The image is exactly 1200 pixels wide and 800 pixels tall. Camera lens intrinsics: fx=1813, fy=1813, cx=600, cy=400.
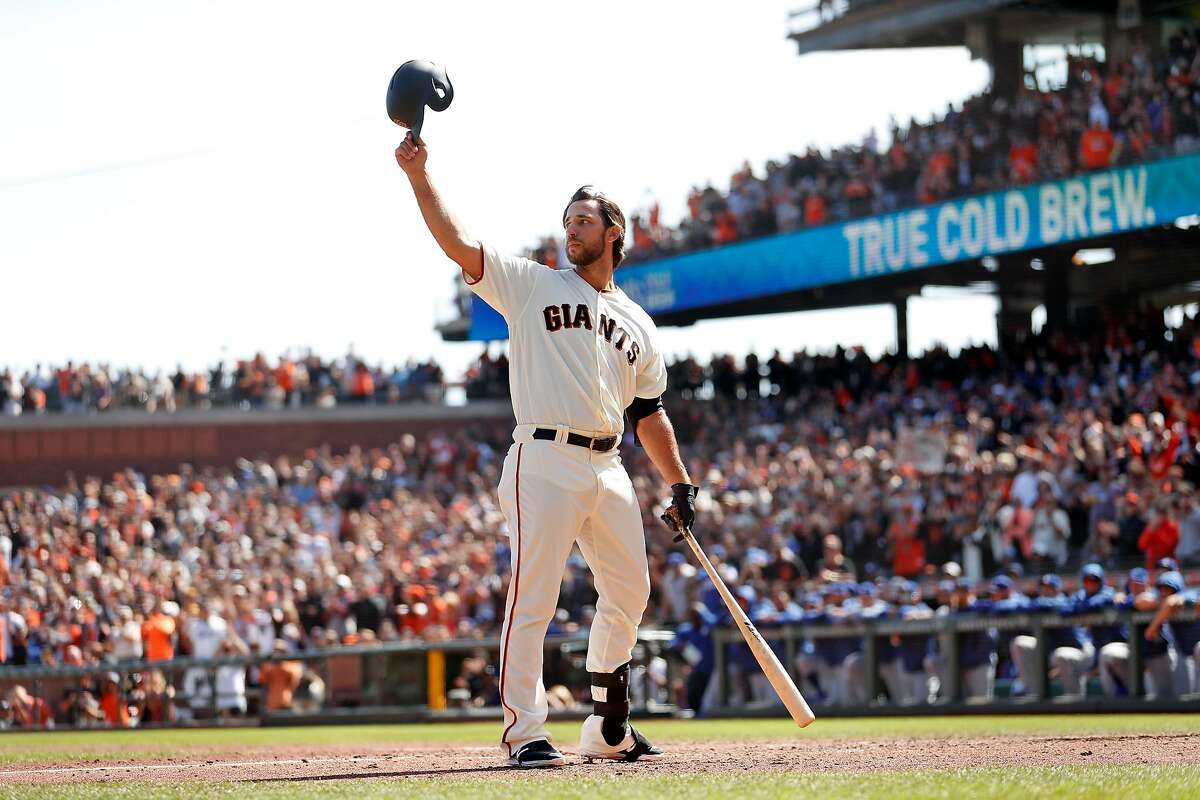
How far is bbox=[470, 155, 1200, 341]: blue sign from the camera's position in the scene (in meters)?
24.6

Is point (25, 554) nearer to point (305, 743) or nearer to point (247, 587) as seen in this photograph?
point (247, 587)

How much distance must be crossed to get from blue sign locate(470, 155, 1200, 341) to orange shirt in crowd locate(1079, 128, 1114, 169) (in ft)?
0.51

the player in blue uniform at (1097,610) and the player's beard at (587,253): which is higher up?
the player's beard at (587,253)

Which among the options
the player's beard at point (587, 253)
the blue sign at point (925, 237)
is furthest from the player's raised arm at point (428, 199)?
the blue sign at point (925, 237)

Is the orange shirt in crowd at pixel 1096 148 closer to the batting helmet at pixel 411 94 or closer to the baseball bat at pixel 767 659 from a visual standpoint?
the baseball bat at pixel 767 659

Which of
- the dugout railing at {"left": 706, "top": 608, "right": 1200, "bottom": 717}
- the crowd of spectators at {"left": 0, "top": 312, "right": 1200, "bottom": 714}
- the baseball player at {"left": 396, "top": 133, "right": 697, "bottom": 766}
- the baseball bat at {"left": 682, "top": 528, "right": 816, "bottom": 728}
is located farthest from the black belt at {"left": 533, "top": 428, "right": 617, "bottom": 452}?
the crowd of spectators at {"left": 0, "top": 312, "right": 1200, "bottom": 714}

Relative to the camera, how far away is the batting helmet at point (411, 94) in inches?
257

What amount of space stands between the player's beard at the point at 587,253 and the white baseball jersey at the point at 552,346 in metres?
0.12

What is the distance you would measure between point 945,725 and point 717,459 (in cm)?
1432

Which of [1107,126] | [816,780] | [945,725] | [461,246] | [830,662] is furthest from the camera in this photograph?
[1107,126]

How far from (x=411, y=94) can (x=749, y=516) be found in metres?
15.5

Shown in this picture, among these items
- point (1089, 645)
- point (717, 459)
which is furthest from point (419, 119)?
point (717, 459)

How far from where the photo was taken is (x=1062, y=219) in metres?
26.0

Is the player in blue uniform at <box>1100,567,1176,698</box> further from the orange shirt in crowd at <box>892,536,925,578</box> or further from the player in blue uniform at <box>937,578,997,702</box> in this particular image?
the orange shirt in crowd at <box>892,536,925,578</box>
